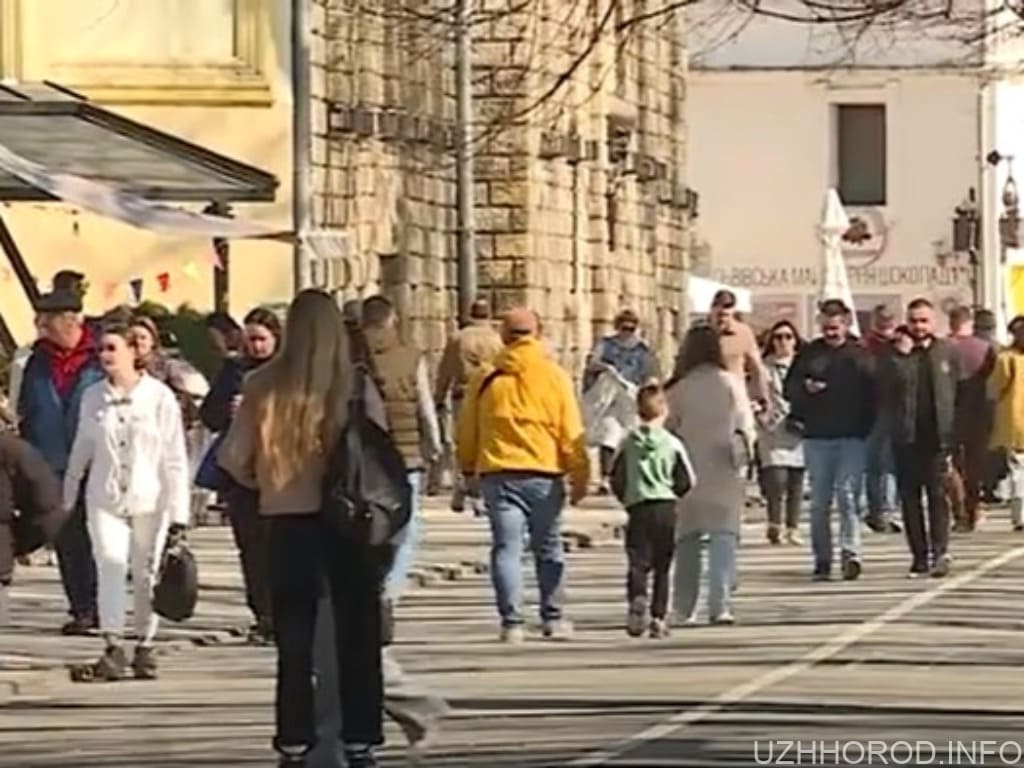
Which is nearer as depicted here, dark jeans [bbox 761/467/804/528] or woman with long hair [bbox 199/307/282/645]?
woman with long hair [bbox 199/307/282/645]

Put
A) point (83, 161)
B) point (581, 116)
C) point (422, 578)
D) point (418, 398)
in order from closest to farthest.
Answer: point (418, 398), point (422, 578), point (83, 161), point (581, 116)

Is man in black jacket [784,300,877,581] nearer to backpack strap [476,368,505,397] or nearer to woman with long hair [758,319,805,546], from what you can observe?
woman with long hair [758,319,805,546]

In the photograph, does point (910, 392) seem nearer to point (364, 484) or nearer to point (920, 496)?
point (920, 496)

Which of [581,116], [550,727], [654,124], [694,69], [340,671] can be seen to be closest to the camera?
[340,671]

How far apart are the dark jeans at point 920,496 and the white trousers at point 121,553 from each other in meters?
7.96

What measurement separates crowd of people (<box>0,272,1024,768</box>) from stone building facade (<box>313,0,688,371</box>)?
14.4 ft

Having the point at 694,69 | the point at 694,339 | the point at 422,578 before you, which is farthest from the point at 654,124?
the point at 694,339

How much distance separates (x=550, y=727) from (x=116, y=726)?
1990 millimetres

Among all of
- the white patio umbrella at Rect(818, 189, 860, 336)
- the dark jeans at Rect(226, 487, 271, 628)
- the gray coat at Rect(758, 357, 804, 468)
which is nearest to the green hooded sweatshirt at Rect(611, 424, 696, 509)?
the dark jeans at Rect(226, 487, 271, 628)

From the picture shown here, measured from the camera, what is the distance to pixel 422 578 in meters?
25.2

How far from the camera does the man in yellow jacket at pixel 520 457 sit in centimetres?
1942

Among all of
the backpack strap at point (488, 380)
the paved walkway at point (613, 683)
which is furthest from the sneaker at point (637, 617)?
the backpack strap at point (488, 380)

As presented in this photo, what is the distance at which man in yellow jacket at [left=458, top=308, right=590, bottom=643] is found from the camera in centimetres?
1942

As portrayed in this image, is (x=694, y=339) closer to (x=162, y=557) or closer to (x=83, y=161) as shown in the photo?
(x=162, y=557)
